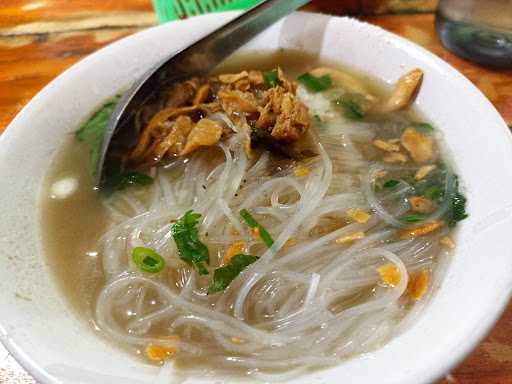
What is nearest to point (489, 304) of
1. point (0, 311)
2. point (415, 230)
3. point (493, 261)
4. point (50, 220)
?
point (493, 261)

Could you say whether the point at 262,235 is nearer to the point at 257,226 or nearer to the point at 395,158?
the point at 257,226

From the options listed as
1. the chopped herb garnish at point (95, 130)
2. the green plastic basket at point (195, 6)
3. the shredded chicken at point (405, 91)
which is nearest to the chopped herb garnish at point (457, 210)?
the shredded chicken at point (405, 91)

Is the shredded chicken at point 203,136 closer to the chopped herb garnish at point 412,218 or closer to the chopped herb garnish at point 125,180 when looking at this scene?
the chopped herb garnish at point 125,180

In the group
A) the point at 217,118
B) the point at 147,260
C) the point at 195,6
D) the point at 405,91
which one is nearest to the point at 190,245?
the point at 147,260

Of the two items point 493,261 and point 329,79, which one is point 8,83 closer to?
point 329,79

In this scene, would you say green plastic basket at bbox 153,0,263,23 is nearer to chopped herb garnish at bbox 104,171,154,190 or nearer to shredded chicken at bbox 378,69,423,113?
shredded chicken at bbox 378,69,423,113

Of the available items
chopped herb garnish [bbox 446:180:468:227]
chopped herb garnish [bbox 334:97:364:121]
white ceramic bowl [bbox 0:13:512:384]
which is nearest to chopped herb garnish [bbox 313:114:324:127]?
chopped herb garnish [bbox 334:97:364:121]
